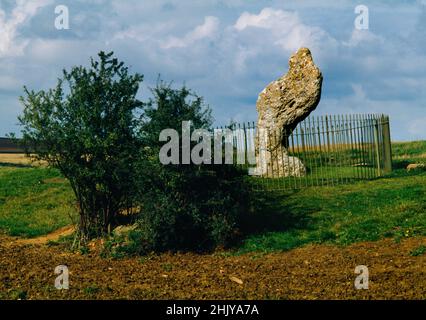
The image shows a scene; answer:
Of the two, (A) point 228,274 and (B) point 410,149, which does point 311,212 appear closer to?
(A) point 228,274

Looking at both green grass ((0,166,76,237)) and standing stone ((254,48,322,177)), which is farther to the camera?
standing stone ((254,48,322,177))

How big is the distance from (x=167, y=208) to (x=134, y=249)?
1226 mm

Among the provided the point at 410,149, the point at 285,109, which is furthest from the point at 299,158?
the point at 410,149

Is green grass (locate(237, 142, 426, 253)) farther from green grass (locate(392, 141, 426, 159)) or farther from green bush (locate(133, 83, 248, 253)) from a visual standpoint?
green grass (locate(392, 141, 426, 159))

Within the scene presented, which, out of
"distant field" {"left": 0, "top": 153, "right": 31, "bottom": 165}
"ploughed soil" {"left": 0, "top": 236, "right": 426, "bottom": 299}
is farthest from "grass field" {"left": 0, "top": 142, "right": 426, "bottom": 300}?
"distant field" {"left": 0, "top": 153, "right": 31, "bottom": 165}

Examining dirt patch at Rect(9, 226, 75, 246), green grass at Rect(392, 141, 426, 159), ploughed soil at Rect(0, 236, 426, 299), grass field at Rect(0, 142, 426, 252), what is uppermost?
green grass at Rect(392, 141, 426, 159)

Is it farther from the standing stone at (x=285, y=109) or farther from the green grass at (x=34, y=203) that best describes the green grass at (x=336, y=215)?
the green grass at (x=34, y=203)

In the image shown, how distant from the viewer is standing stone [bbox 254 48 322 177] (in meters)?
21.0

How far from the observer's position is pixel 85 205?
52.6 ft

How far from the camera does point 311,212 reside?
16.1 meters

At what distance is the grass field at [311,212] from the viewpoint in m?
14.1

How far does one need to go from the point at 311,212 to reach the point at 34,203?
9899 mm

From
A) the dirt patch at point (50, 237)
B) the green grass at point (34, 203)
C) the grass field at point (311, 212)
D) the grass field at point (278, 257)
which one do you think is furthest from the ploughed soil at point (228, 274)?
the green grass at point (34, 203)
